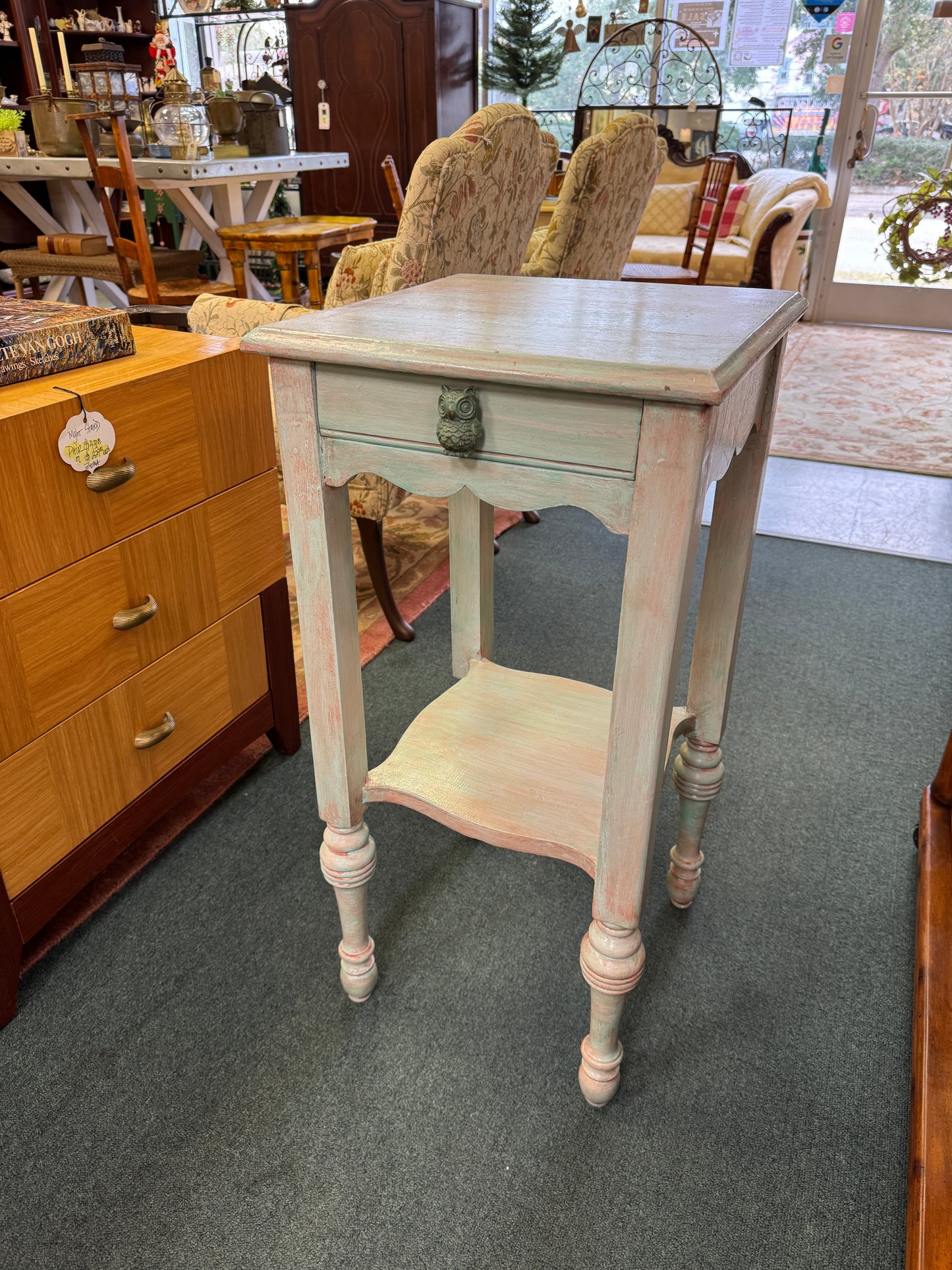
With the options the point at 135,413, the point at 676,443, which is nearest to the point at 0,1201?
the point at 135,413

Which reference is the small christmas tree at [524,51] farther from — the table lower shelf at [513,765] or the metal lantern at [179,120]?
the table lower shelf at [513,765]

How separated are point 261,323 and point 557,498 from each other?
1289 mm

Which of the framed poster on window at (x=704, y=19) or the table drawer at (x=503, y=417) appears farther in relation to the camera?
the framed poster on window at (x=704, y=19)

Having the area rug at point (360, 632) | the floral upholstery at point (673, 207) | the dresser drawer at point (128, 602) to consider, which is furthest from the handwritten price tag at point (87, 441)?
the floral upholstery at point (673, 207)

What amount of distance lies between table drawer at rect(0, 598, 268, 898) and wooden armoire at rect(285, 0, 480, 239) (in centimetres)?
488

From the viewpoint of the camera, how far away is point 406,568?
2256 millimetres

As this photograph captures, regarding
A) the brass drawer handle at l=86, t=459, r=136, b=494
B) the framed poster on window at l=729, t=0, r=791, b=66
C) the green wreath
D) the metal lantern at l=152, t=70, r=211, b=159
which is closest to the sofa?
the green wreath

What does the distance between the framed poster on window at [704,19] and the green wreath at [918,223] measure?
1.43 m

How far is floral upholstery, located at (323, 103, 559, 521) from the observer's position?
150cm

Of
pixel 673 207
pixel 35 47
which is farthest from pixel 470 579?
pixel 35 47

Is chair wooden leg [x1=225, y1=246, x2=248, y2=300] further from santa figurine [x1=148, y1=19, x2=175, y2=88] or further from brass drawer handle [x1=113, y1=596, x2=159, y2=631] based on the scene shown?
brass drawer handle [x1=113, y1=596, x2=159, y2=631]

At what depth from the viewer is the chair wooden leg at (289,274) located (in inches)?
147

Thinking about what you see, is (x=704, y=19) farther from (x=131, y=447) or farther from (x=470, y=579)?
(x=131, y=447)

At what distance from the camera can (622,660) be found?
0.76 m
